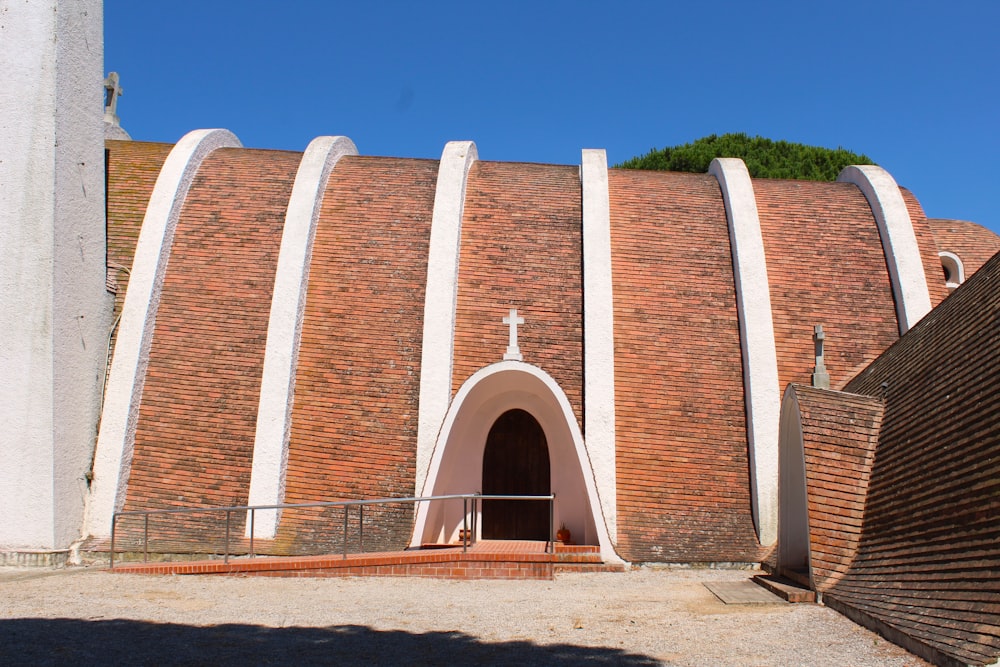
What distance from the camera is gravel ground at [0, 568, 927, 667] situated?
5703 millimetres

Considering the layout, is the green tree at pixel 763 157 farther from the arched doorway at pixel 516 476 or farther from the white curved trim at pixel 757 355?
the arched doorway at pixel 516 476

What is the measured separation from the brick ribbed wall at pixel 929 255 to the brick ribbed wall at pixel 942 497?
3.93m

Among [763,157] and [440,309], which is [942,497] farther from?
[763,157]

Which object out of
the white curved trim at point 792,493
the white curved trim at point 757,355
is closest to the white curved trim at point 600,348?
the white curved trim at point 757,355

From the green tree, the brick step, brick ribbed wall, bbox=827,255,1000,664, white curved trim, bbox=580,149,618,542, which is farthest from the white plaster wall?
the green tree

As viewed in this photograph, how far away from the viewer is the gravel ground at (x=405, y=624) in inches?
225

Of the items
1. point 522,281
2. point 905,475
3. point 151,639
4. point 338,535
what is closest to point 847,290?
point 522,281

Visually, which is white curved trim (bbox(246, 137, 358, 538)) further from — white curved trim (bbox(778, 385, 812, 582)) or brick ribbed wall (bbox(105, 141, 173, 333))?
white curved trim (bbox(778, 385, 812, 582))

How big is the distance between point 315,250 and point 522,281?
327cm

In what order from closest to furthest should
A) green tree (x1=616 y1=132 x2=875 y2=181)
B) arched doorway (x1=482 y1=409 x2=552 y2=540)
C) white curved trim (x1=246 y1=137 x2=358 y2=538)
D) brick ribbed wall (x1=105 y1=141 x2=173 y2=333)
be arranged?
white curved trim (x1=246 y1=137 x2=358 y2=538)
arched doorway (x1=482 y1=409 x2=552 y2=540)
brick ribbed wall (x1=105 y1=141 x2=173 y2=333)
green tree (x1=616 y1=132 x2=875 y2=181)

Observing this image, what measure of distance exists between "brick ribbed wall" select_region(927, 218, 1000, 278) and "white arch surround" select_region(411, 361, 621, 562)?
8278 millimetres

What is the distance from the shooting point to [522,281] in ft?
43.1

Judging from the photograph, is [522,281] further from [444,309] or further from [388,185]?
[388,185]

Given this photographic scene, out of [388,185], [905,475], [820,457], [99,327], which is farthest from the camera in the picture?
[388,185]
